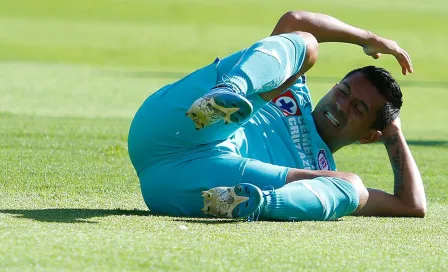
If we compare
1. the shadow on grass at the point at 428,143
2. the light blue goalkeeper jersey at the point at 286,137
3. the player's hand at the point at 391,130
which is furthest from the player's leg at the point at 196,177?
the shadow on grass at the point at 428,143

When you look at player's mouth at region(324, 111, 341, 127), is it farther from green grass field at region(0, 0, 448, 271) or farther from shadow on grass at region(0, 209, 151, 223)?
shadow on grass at region(0, 209, 151, 223)

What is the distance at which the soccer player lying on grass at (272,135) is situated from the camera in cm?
397

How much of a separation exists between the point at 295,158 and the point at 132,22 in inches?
1043

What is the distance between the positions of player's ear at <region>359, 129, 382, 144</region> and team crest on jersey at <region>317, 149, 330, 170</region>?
21 centimetres

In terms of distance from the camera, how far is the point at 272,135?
15.3 feet

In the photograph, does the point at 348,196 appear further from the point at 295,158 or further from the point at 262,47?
the point at 262,47

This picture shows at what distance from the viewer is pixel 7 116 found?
916 centimetres

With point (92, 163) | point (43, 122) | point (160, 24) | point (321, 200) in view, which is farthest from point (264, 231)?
point (160, 24)

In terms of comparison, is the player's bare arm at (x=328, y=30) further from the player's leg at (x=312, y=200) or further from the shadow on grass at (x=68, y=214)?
the shadow on grass at (x=68, y=214)

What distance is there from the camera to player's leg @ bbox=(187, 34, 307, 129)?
363cm

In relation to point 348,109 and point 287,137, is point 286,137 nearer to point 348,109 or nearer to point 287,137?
point 287,137

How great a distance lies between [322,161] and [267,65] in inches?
36.2

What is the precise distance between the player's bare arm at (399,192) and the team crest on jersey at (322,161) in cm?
23

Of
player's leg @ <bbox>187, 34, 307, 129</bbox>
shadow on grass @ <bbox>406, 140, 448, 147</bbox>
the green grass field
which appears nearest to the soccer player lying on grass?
player's leg @ <bbox>187, 34, 307, 129</bbox>
